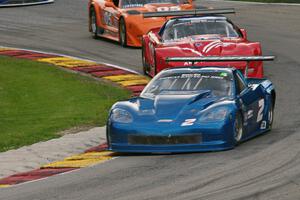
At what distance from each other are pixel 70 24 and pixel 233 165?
21474mm

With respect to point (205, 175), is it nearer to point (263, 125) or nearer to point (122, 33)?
point (263, 125)

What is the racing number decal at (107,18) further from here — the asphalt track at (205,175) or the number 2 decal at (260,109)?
the number 2 decal at (260,109)

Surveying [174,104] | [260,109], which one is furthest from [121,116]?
[260,109]

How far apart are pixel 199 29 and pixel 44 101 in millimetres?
4019

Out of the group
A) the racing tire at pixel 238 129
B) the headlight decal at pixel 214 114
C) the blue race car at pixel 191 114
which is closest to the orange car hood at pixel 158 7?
the blue race car at pixel 191 114

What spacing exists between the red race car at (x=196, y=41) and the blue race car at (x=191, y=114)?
474 cm

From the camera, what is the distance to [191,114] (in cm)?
1438

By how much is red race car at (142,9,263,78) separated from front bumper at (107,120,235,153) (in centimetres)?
649

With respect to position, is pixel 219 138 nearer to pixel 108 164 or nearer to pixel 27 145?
pixel 108 164

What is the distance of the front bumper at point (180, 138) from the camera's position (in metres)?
14.0

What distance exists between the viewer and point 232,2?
1534 inches

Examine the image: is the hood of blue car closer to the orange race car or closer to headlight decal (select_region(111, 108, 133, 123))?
headlight decal (select_region(111, 108, 133, 123))

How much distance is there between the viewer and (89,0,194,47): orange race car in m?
27.5

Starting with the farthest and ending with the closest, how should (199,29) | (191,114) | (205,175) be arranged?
1. (199,29)
2. (191,114)
3. (205,175)
